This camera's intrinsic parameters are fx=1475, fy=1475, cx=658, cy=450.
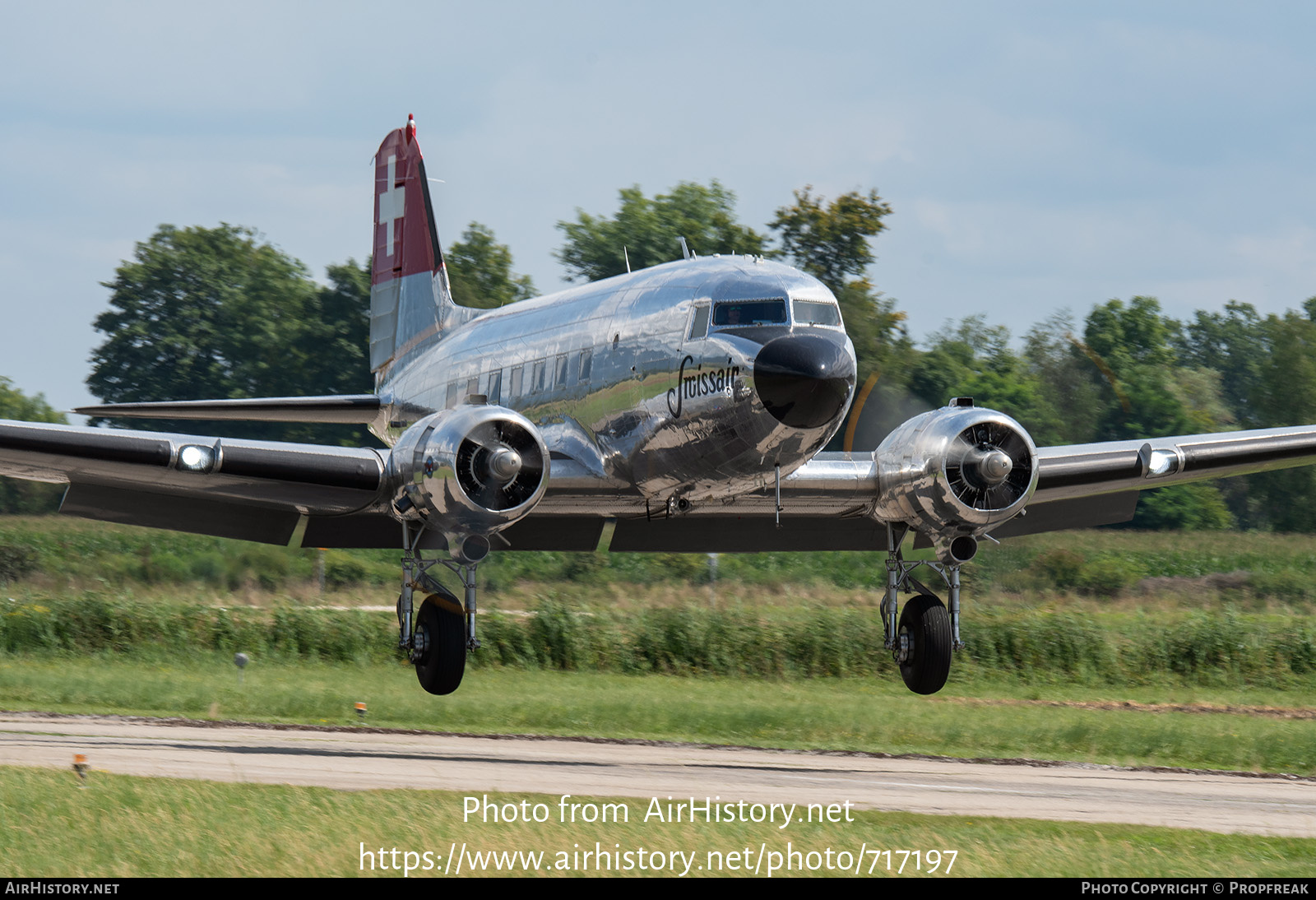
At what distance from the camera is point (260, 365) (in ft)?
227

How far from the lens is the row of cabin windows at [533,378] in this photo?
18.4 m

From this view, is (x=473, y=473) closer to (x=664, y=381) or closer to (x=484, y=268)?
(x=664, y=381)

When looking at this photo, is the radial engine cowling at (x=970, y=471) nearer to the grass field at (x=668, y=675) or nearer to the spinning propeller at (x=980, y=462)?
the spinning propeller at (x=980, y=462)

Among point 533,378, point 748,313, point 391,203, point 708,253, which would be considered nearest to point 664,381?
point 748,313

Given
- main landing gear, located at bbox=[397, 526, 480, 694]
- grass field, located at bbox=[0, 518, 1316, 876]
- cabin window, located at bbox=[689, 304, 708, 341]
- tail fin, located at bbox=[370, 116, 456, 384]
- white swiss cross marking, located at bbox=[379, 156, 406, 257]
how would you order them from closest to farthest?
grass field, located at bbox=[0, 518, 1316, 876]
cabin window, located at bbox=[689, 304, 708, 341]
main landing gear, located at bbox=[397, 526, 480, 694]
tail fin, located at bbox=[370, 116, 456, 384]
white swiss cross marking, located at bbox=[379, 156, 406, 257]

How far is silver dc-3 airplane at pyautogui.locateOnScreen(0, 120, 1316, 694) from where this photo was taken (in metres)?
16.1

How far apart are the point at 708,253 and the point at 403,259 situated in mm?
40689

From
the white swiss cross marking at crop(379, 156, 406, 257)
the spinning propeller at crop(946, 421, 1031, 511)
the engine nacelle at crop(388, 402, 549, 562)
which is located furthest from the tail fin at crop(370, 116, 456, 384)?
the spinning propeller at crop(946, 421, 1031, 511)

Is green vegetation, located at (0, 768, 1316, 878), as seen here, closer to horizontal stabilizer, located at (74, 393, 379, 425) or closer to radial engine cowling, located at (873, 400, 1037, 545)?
radial engine cowling, located at (873, 400, 1037, 545)

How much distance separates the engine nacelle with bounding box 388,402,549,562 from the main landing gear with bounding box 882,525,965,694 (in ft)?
16.4
